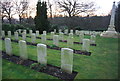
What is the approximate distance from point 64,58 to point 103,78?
148 cm

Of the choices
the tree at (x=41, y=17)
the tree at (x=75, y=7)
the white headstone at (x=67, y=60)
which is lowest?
the white headstone at (x=67, y=60)

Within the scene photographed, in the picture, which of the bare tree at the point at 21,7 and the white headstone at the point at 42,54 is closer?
the white headstone at the point at 42,54

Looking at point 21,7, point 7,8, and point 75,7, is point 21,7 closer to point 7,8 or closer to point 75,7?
point 7,8

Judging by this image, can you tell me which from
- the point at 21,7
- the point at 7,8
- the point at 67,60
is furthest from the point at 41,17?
the point at 67,60

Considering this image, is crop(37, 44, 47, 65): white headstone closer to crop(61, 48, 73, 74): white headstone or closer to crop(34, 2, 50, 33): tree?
crop(61, 48, 73, 74): white headstone

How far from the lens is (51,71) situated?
11.5 feet

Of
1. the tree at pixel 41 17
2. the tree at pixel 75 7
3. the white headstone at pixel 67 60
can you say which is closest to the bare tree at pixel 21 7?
the tree at pixel 75 7

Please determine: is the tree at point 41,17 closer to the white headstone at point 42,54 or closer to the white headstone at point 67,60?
the white headstone at point 42,54

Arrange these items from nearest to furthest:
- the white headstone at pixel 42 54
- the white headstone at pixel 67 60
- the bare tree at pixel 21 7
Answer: the white headstone at pixel 67 60
the white headstone at pixel 42 54
the bare tree at pixel 21 7

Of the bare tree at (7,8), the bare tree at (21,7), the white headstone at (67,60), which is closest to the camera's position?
the white headstone at (67,60)

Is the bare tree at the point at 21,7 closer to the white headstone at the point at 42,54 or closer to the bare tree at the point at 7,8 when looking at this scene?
the bare tree at the point at 7,8

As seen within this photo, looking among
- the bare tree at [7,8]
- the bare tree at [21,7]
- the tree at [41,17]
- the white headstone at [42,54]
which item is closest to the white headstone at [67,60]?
the white headstone at [42,54]

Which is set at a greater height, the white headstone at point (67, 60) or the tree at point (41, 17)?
the tree at point (41, 17)

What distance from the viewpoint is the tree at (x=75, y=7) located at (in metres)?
20.3
